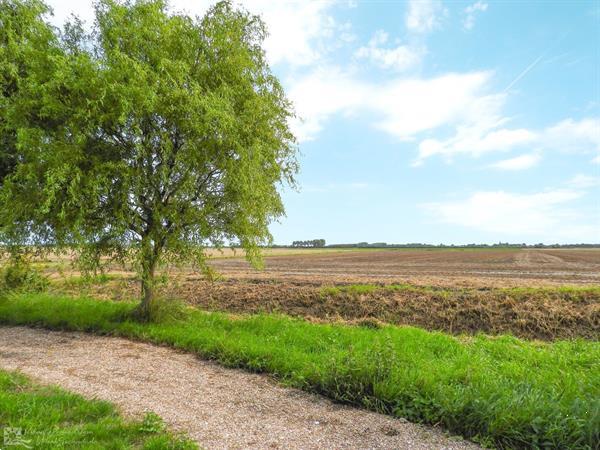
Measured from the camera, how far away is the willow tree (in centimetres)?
997

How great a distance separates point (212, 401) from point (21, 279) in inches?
636

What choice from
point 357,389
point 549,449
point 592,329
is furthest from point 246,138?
point 592,329

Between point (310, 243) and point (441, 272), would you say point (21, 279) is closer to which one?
point (441, 272)

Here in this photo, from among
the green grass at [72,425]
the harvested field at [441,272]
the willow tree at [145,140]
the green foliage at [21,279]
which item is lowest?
the harvested field at [441,272]

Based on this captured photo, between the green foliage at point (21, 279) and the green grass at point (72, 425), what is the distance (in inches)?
502

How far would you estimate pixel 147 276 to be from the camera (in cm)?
1152

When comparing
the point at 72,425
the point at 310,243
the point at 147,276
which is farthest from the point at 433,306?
the point at 310,243

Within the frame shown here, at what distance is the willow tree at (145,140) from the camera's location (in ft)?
32.7

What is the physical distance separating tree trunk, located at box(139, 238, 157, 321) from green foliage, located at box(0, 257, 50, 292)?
780 centimetres

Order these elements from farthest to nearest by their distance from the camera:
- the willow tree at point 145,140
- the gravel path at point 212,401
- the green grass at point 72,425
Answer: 1. the willow tree at point 145,140
2. the gravel path at point 212,401
3. the green grass at point 72,425

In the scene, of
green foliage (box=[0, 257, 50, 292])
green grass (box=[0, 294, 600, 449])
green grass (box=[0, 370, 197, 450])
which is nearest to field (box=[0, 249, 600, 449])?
green grass (box=[0, 294, 600, 449])

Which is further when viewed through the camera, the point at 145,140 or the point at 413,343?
the point at 145,140

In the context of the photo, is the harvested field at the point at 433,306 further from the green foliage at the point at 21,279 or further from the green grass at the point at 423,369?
the green grass at the point at 423,369

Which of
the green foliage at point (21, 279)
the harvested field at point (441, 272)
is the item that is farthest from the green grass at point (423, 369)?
the harvested field at point (441, 272)
